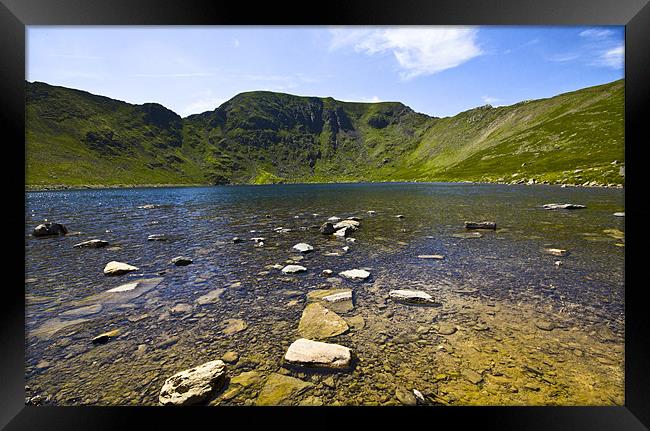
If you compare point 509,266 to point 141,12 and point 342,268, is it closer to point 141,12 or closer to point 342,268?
point 342,268

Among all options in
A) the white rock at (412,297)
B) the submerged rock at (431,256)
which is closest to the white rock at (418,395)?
the white rock at (412,297)

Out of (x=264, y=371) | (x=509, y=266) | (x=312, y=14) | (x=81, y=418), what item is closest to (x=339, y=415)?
(x=264, y=371)

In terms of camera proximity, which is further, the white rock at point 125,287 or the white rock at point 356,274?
the white rock at point 356,274

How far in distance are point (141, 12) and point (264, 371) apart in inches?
253

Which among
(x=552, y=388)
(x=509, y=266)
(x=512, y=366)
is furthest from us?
(x=509, y=266)

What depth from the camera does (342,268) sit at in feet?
37.5

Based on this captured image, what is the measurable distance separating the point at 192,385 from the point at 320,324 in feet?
10.3

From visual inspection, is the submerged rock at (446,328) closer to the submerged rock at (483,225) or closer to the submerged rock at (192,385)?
the submerged rock at (192,385)

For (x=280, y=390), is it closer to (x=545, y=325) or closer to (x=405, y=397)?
(x=405, y=397)

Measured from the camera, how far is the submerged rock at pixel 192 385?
13.9ft

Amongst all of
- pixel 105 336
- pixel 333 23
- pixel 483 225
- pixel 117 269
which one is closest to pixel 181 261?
pixel 117 269

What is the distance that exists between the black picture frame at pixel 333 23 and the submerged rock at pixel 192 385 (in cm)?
74

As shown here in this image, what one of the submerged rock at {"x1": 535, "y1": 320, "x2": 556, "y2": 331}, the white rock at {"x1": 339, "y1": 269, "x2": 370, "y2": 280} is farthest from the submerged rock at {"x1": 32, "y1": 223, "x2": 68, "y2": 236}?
the submerged rock at {"x1": 535, "y1": 320, "x2": 556, "y2": 331}

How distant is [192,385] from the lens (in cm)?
441
